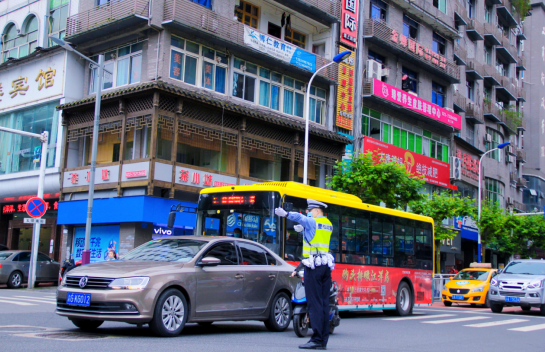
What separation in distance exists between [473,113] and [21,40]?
32253 mm

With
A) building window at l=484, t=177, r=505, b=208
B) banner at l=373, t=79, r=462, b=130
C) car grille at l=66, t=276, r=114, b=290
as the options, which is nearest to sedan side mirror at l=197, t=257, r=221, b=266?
→ car grille at l=66, t=276, r=114, b=290

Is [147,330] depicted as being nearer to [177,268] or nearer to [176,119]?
[177,268]

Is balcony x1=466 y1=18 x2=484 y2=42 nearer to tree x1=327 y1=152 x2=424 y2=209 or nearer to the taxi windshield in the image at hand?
tree x1=327 y1=152 x2=424 y2=209

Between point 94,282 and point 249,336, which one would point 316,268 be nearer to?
point 249,336

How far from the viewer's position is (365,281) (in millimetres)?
15156

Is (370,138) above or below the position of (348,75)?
below

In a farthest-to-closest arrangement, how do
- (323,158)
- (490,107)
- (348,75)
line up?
1. (490,107)
2. (348,75)
3. (323,158)

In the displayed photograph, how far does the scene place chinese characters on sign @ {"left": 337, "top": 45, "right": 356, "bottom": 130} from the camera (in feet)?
104

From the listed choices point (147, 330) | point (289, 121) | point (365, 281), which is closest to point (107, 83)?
point (289, 121)

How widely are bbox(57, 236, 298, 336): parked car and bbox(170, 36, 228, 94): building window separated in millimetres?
15296

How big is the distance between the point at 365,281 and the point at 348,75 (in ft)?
63.7

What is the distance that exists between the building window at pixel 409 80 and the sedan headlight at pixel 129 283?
3192 cm

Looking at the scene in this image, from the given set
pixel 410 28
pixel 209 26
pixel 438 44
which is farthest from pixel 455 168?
pixel 209 26

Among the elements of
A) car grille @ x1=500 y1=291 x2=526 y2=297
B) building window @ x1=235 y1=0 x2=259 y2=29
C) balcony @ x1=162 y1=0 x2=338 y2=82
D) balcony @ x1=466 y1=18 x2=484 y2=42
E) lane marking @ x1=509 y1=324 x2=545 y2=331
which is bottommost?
lane marking @ x1=509 y1=324 x2=545 y2=331
